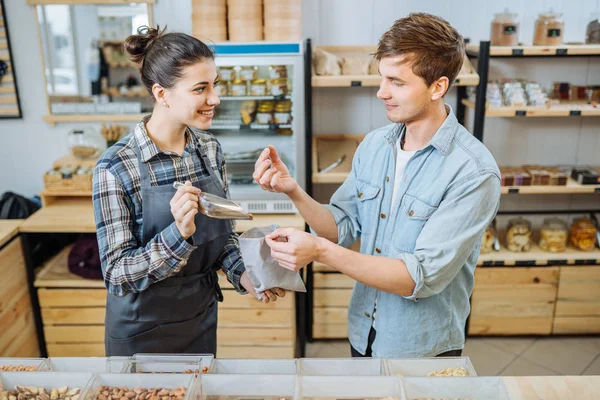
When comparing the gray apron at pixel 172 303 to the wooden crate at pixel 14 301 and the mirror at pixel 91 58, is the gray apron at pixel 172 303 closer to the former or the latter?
the wooden crate at pixel 14 301

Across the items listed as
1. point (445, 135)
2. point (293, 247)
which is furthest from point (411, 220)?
point (293, 247)

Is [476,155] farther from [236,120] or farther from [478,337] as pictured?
[478,337]

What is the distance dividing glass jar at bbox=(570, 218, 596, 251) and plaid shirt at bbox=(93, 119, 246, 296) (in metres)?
2.85

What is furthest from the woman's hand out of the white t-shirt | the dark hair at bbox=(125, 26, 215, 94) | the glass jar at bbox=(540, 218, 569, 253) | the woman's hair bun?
the glass jar at bbox=(540, 218, 569, 253)

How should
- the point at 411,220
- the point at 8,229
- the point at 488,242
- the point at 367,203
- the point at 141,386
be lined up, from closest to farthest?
1. the point at 141,386
2. the point at 411,220
3. the point at 367,203
4. the point at 8,229
5. the point at 488,242

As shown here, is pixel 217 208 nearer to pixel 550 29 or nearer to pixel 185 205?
pixel 185 205

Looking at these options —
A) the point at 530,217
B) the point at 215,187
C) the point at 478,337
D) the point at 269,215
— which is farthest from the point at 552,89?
the point at 215,187

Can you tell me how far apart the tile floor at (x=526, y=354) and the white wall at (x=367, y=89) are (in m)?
0.93

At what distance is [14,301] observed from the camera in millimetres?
3164

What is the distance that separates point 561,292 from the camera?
3.64m

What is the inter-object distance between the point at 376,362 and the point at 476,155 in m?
0.65

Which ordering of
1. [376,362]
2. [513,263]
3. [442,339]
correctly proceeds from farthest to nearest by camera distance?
[513,263]
[442,339]
[376,362]

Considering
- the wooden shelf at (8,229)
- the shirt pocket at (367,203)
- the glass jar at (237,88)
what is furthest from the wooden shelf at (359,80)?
the wooden shelf at (8,229)

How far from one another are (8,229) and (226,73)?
→ 4.90ft
